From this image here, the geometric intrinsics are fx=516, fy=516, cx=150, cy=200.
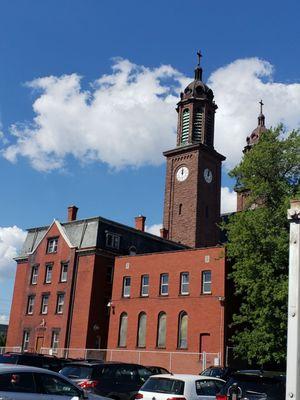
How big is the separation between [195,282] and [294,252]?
34511 millimetres

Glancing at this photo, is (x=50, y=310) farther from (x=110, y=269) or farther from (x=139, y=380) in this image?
(x=139, y=380)

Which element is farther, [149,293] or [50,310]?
[50,310]

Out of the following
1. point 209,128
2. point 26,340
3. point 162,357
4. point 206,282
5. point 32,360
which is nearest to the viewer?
point 32,360

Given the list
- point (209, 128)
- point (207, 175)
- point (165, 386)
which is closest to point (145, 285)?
point (207, 175)

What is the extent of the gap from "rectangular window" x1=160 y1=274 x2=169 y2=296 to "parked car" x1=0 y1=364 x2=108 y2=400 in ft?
93.1

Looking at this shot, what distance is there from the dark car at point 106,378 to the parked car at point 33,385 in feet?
14.8

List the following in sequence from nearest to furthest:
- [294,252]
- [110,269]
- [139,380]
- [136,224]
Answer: [294,252] < [139,380] < [110,269] < [136,224]

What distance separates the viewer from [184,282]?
127 ft

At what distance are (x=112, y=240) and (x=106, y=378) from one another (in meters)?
31.3

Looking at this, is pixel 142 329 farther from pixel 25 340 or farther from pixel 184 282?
pixel 25 340

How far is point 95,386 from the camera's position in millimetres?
15820

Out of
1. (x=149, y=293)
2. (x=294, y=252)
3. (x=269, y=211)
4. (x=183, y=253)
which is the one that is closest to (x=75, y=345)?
(x=149, y=293)

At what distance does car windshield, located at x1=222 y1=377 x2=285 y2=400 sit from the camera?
12280 millimetres

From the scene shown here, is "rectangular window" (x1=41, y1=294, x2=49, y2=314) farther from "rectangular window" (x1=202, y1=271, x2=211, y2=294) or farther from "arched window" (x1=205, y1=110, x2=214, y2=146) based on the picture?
"arched window" (x1=205, y1=110, x2=214, y2=146)
